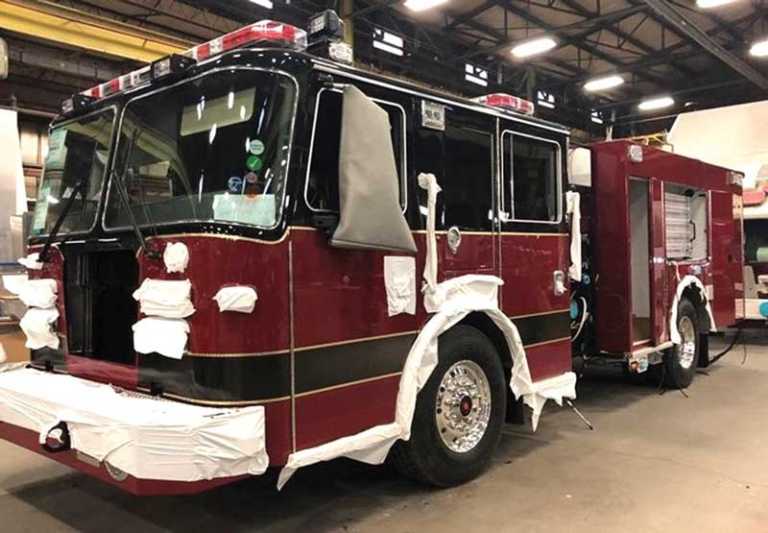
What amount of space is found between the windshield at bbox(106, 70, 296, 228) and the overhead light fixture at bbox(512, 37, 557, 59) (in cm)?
1000

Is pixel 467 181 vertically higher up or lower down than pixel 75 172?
lower down

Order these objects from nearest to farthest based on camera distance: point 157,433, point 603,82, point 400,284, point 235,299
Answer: point 157,433, point 235,299, point 400,284, point 603,82

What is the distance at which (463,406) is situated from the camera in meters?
4.37

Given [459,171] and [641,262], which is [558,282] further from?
[641,262]

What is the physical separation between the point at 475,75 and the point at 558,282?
10.2 meters

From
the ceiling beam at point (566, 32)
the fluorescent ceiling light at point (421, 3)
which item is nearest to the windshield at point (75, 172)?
the fluorescent ceiling light at point (421, 3)

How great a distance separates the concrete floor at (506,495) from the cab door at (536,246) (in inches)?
29.4

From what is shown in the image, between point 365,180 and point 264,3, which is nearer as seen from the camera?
point 365,180

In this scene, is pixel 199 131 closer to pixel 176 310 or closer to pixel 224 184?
pixel 224 184

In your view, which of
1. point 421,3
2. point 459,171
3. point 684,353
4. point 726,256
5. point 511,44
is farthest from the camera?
point 511,44

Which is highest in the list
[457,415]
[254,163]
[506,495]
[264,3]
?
[264,3]

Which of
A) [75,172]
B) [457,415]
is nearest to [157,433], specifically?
[457,415]

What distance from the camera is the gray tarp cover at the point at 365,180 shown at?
10.8ft

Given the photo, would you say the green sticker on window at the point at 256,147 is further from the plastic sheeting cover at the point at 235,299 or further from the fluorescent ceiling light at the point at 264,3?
the fluorescent ceiling light at the point at 264,3
